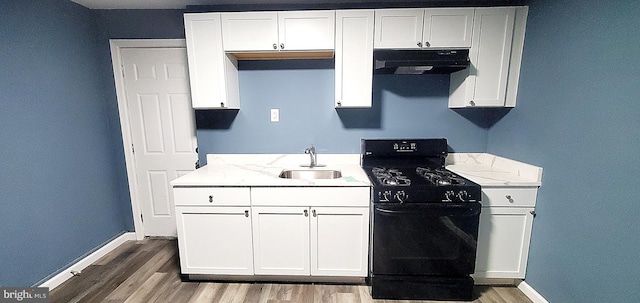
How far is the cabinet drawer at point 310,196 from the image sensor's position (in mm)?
1778

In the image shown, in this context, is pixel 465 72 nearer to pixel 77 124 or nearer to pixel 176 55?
pixel 176 55

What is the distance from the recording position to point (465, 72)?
201 cm

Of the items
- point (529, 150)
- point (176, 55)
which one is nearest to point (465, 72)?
point (529, 150)

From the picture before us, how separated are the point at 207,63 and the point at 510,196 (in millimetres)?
2610

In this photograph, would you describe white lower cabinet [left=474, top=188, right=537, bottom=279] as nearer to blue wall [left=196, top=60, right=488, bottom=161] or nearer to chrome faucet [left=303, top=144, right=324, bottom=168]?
blue wall [left=196, top=60, right=488, bottom=161]

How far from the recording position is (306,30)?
76.4 inches

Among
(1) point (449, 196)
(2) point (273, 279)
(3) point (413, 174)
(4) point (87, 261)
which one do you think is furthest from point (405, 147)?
(4) point (87, 261)

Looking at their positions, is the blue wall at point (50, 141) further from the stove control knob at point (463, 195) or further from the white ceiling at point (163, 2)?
the stove control knob at point (463, 195)

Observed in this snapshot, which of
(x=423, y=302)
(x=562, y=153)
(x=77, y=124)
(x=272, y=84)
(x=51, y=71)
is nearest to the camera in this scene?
(x=562, y=153)

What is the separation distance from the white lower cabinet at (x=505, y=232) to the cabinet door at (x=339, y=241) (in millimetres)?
895

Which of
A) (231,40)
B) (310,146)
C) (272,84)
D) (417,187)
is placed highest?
(231,40)

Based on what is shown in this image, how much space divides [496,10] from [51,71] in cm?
362

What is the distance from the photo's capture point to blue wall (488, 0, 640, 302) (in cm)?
122

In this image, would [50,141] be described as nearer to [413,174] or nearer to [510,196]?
[413,174]
